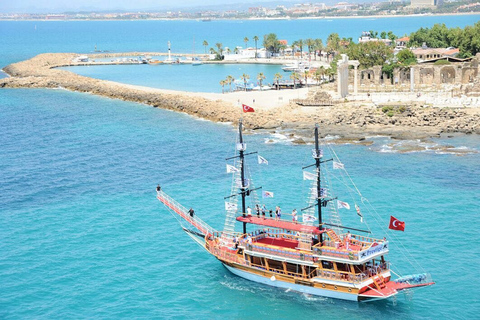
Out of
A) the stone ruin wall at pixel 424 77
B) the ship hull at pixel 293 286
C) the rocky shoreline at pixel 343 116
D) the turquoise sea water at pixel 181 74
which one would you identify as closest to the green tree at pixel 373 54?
the stone ruin wall at pixel 424 77

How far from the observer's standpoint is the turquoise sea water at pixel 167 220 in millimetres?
41000

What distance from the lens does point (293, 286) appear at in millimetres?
42156

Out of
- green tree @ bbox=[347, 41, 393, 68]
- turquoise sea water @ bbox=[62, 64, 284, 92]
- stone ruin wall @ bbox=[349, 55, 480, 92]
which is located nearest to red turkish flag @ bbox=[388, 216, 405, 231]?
stone ruin wall @ bbox=[349, 55, 480, 92]

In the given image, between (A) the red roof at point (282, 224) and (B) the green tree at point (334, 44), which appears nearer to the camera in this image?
(A) the red roof at point (282, 224)

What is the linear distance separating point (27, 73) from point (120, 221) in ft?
367

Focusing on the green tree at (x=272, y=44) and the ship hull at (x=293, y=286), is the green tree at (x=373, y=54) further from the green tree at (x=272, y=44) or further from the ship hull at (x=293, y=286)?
the ship hull at (x=293, y=286)

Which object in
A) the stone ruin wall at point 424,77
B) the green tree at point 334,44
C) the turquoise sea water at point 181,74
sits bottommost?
the turquoise sea water at point 181,74

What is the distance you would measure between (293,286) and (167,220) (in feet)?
54.3

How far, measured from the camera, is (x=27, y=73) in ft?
512

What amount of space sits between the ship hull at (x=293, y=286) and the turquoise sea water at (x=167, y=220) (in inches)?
17.0

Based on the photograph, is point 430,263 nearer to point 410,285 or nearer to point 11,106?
point 410,285

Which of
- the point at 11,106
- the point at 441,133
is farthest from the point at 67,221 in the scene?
the point at 11,106

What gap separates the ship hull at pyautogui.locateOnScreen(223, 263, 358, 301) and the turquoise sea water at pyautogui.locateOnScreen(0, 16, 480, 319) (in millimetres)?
431

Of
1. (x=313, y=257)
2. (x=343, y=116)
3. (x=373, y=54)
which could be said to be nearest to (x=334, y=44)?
(x=373, y=54)
